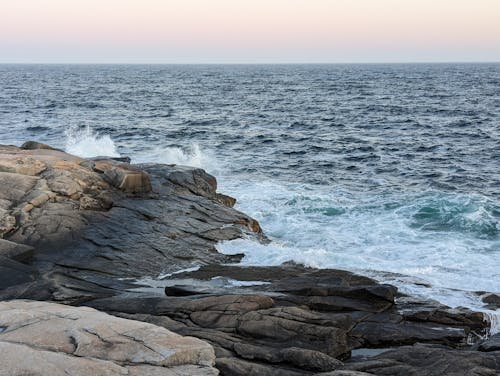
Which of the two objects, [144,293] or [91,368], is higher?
[91,368]

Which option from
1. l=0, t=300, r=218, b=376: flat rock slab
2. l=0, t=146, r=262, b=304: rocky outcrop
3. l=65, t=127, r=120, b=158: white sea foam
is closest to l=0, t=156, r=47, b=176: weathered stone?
l=0, t=146, r=262, b=304: rocky outcrop

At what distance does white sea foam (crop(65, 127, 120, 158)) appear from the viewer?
36719mm

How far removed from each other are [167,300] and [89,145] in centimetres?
2874

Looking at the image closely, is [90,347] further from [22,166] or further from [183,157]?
[183,157]

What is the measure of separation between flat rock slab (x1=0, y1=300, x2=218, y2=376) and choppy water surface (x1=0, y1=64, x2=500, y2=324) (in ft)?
26.8

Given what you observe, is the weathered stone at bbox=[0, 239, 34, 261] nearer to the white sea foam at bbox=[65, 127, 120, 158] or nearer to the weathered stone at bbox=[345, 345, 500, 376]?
the weathered stone at bbox=[345, 345, 500, 376]

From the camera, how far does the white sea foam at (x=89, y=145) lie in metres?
36.7

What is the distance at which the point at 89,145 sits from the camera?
38.8 meters

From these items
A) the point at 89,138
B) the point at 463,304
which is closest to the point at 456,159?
the point at 463,304

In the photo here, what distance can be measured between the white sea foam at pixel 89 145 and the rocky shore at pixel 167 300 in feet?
50.5

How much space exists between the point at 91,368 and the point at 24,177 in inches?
456

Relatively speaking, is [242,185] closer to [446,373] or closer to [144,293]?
[144,293]

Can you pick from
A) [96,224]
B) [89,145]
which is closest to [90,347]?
[96,224]

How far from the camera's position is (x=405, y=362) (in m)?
9.80
